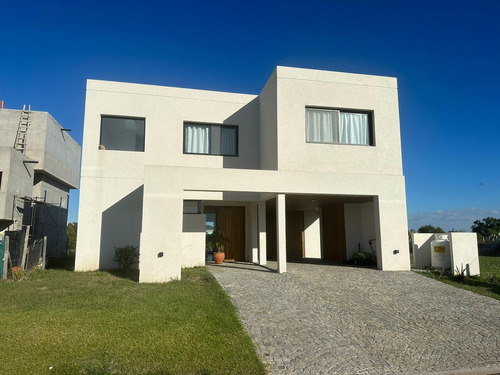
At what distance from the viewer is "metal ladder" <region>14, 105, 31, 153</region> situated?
18.3 m

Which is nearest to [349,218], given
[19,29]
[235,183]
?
[235,183]

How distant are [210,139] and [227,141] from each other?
0.76m

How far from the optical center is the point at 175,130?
14.3m

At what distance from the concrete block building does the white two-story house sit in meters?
4.16

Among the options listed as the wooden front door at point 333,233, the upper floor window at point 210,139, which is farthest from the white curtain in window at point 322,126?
the wooden front door at point 333,233

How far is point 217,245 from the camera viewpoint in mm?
14234

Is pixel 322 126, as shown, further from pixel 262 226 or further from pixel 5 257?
pixel 5 257

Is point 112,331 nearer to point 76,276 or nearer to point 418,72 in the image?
point 76,276

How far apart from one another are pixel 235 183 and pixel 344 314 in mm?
5504

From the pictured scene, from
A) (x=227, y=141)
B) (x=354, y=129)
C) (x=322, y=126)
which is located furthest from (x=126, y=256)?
(x=354, y=129)

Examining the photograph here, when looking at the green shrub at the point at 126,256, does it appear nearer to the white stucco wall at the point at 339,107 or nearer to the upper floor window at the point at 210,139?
the upper floor window at the point at 210,139

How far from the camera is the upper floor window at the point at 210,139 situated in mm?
14656

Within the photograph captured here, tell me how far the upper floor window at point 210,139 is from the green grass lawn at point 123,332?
6790mm

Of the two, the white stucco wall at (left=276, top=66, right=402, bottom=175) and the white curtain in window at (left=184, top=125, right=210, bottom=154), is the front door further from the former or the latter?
the white stucco wall at (left=276, top=66, right=402, bottom=175)
